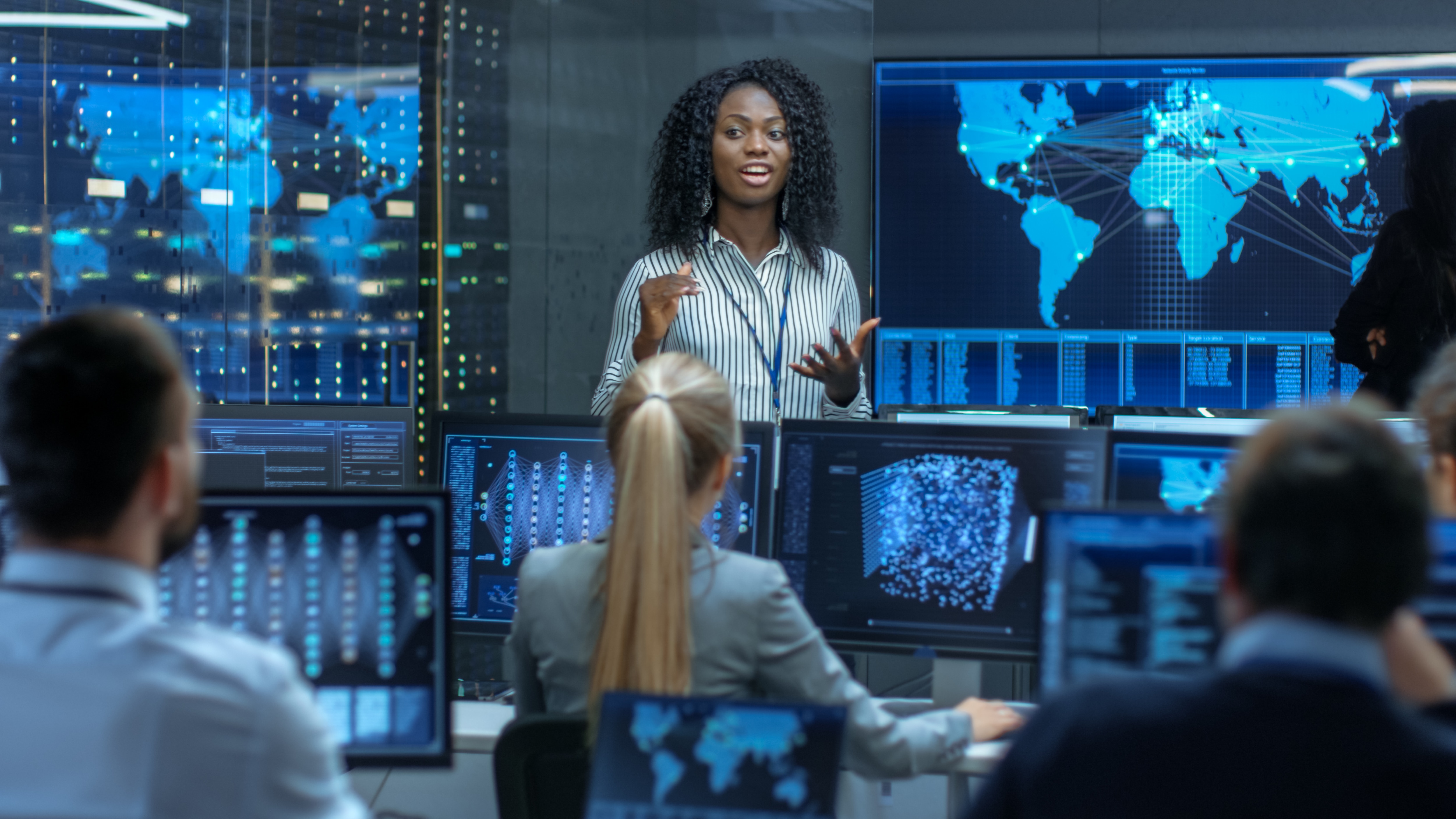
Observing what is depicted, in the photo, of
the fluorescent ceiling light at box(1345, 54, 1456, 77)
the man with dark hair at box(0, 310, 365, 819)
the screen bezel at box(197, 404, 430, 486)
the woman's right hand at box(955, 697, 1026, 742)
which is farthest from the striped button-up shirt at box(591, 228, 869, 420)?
the fluorescent ceiling light at box(1345, 54, 1456, 77)

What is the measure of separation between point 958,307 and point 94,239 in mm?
2947

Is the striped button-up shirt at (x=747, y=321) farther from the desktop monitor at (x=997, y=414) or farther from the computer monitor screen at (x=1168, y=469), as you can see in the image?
the computer monitor screen at (x=1168, y=469)

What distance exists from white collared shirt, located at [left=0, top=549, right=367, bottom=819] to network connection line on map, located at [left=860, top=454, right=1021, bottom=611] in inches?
42.0

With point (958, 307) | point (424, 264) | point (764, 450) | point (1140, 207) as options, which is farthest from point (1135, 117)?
point (764, 450)

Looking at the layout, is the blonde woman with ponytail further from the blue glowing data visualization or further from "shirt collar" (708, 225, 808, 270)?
the blue glowing data visualization

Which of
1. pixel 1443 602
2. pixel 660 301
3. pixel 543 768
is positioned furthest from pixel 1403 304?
pixel 543 768

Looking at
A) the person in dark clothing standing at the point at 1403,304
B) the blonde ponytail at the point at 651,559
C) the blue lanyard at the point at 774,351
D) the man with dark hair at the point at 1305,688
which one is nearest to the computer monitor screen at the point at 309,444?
the blue lanyard at the point at 774,351

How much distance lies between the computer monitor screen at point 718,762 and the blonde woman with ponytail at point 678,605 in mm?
189

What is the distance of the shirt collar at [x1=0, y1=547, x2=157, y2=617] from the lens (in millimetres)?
987

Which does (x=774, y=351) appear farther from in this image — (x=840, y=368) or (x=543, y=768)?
(x=543, y=768)

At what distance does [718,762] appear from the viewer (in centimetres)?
115

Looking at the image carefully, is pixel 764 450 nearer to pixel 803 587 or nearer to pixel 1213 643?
pixel 803 587

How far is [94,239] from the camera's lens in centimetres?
362

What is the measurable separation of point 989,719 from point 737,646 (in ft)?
1.57
